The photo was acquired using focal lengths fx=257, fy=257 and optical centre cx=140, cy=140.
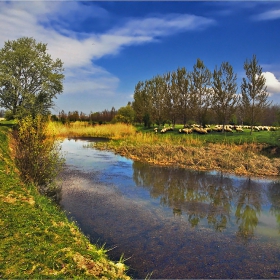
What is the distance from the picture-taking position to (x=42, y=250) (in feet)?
10.9

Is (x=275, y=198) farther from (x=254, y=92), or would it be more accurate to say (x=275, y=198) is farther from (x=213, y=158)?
(x=254, y=92)

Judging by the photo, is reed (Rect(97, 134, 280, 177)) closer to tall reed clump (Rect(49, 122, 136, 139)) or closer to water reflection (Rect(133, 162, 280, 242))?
water reflection (Rect(133, 162, 280, 242))

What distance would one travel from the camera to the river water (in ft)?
13.0

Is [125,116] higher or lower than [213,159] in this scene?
higher

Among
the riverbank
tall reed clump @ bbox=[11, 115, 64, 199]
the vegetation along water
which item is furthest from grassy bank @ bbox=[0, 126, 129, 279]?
the riverbank

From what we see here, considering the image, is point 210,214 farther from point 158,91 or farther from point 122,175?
point 158,91

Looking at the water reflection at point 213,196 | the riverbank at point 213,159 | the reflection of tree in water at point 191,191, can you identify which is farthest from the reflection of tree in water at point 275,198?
the riverbank at point 213,159

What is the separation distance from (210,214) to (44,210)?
12.3ft

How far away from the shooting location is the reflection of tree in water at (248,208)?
5.29 meters

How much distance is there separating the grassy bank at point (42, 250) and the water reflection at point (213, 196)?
2.68 meters

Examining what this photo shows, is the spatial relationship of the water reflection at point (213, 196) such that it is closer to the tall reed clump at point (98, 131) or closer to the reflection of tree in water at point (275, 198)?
the reflection of tree in water at point (275, 198)

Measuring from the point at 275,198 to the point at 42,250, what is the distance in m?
6.82

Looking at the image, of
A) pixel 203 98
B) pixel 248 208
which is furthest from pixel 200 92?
pixel 248 208

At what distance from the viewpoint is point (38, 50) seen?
23047 millimetres
